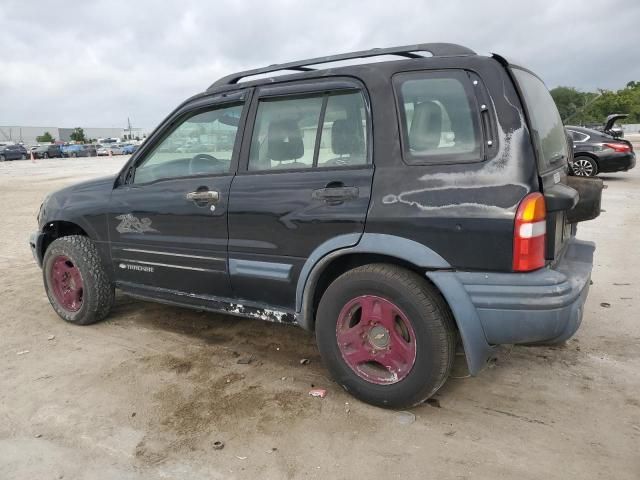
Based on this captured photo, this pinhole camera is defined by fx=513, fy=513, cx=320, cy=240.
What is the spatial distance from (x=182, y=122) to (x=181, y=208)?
25.7 inches

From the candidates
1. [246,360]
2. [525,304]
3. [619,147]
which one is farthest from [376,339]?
[619,147]

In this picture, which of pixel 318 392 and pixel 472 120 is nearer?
pixel 472 120

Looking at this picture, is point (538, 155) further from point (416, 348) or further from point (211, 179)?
point (211, 179)

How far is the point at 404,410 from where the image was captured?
289 cm

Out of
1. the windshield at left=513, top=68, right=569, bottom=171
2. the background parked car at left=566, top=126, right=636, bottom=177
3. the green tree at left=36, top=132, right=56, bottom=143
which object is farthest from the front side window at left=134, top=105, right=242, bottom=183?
the green tree at left=36, top=132, right=56, bottom=143

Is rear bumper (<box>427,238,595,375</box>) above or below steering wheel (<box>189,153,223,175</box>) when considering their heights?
below

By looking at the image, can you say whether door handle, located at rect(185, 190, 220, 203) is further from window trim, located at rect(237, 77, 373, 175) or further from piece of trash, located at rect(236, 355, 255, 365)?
piece of trash, located at rect(236, 355, 255, 365)

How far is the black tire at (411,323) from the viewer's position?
8.71ft

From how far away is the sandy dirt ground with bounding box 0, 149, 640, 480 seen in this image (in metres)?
2.44

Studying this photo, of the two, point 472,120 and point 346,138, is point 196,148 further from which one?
point 472,120

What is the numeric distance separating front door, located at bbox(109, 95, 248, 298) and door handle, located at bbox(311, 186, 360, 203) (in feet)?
2.30

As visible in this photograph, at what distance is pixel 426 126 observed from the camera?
108 inches

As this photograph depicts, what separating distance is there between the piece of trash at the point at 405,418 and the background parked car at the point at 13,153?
146 ft

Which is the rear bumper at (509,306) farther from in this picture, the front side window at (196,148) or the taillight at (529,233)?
the front side window at (196,148)
